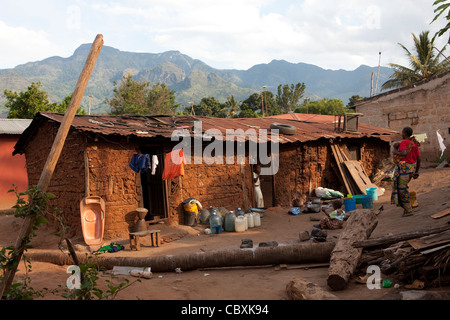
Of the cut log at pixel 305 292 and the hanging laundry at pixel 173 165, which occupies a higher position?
the hanging laundry at pixel 173 165

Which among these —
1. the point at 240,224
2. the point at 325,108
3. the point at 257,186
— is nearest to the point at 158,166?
the point at 240,224

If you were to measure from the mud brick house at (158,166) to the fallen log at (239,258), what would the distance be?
253 centimetres

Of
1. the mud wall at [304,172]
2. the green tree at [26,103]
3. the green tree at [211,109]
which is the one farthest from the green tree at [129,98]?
the mud wall at [304,172]

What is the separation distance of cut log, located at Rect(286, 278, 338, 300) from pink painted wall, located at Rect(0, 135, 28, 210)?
1412 cm

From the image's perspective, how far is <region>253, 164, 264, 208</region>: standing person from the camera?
10930mm

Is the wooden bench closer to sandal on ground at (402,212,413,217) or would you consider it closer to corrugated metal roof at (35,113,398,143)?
corrugated metal roof at (35,113,398,143)

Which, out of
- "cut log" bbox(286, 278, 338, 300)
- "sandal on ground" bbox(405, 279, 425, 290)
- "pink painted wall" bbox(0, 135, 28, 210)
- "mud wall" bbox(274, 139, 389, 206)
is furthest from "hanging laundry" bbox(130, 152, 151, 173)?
"pink painted wall" bbox(0, 135, 28, 210)

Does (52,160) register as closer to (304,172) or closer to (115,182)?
(115,182)

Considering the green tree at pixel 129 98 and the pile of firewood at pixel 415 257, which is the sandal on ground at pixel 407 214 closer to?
the pile of firewood at pixel 415 257

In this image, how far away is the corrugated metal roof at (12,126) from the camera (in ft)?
48.4

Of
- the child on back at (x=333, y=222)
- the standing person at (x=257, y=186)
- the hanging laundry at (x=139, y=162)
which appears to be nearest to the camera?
the child on back at (x=333, y=222)

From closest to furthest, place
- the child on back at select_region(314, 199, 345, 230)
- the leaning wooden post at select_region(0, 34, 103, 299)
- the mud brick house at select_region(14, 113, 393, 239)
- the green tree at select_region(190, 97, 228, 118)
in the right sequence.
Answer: the leaning wooden post at select_region(0, 34, 103, 299), the child on back at select_region(314, 199, 345, 230), the mud brick house at select_region(14, 113, 393, 239), the green tree at select_region(190, 97, 228, 118)

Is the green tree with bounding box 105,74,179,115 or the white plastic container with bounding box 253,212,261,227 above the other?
the green tree with bounding box 105,74,179,115
